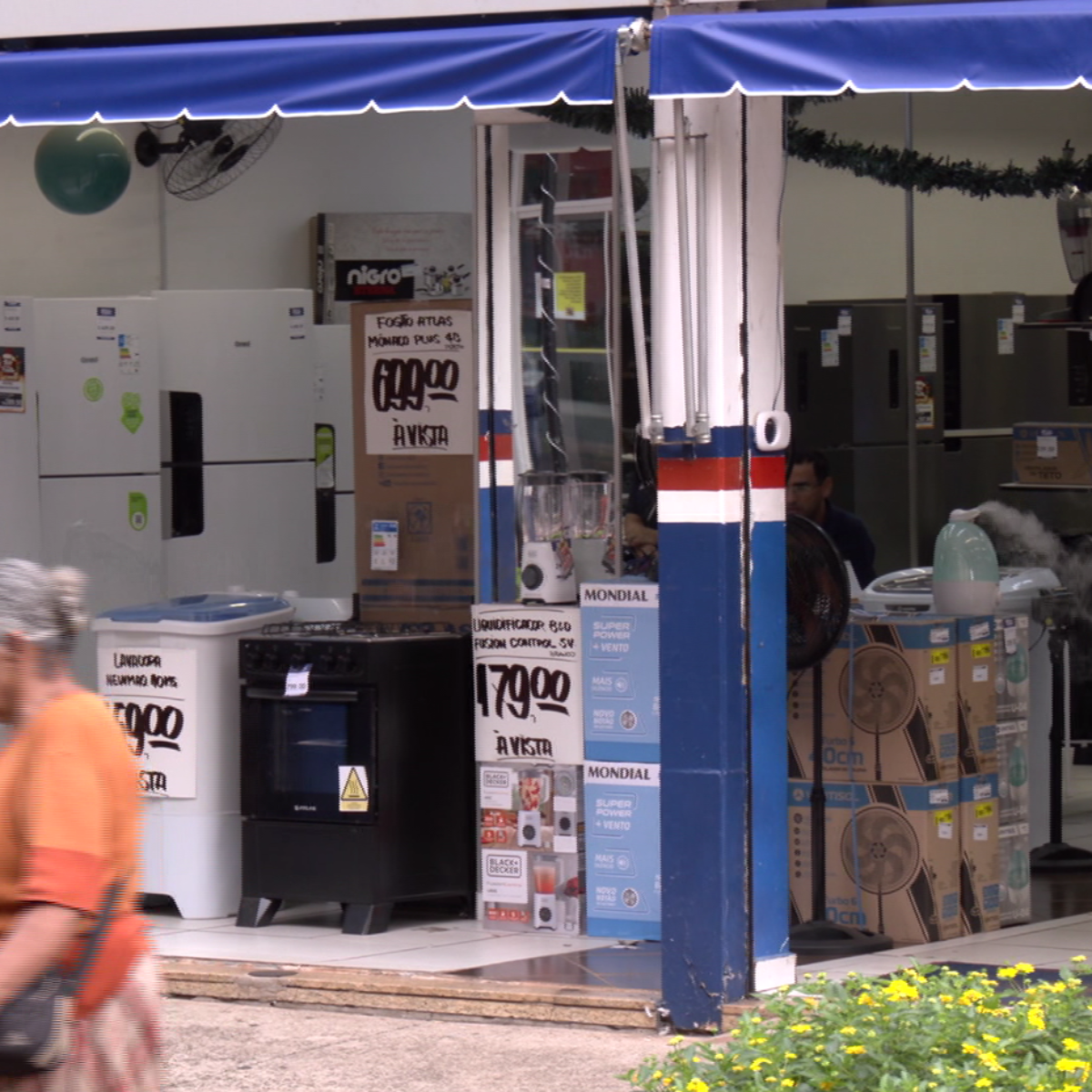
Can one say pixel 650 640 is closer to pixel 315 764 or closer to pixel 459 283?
pixel 315 764

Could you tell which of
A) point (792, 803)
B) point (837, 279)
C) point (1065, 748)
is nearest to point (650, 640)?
point (792, 803)

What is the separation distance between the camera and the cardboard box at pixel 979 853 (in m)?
7.57

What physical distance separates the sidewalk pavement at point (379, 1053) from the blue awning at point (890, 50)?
8.51ft

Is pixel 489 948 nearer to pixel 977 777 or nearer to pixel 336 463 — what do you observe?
pixel 977 777

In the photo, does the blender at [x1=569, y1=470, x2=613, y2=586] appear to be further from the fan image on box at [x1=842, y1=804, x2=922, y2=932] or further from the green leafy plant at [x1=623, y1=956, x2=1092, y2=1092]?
the green leafy plant at [x1=623, y1=956, x2=1092, y2=1092]

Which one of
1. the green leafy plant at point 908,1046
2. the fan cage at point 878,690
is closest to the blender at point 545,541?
the fan cage at point 878,690

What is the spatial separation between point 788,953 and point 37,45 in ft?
11.8

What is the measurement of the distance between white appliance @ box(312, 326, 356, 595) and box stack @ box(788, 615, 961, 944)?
4.71 meters

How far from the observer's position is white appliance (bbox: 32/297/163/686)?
10.6 meters

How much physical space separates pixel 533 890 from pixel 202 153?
6004 mm

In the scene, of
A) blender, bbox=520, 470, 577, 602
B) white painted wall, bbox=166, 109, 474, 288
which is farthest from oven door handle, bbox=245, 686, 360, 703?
white painted wall, bbox=166, 109, 474, 288

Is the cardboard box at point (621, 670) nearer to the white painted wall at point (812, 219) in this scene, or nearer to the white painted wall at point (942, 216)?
the white painted wall at point (812, 219)

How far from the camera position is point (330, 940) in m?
7.52

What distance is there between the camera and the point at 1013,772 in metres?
7.90
